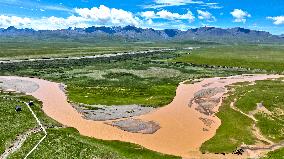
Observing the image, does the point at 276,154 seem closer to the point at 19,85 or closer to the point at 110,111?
the point at 110,111

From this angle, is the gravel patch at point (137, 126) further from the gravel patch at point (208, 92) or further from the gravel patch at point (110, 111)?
the gravel patch at point (208, 92)

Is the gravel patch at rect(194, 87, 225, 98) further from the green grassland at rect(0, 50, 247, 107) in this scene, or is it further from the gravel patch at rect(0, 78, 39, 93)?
the gravel patch at rect(0, 78, 39, 93)

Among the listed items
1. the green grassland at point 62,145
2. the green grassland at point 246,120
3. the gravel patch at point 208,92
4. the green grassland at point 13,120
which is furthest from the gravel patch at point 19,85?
the green grassland at point 246,120

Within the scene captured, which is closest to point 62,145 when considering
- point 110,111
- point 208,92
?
point 110,111

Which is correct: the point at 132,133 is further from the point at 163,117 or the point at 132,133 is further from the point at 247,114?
the point at 247,114

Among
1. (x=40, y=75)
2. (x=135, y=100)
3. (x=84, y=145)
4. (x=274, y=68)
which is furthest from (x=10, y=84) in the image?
(x=274, y=68)

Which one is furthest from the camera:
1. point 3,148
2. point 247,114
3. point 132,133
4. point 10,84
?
point 10,84
